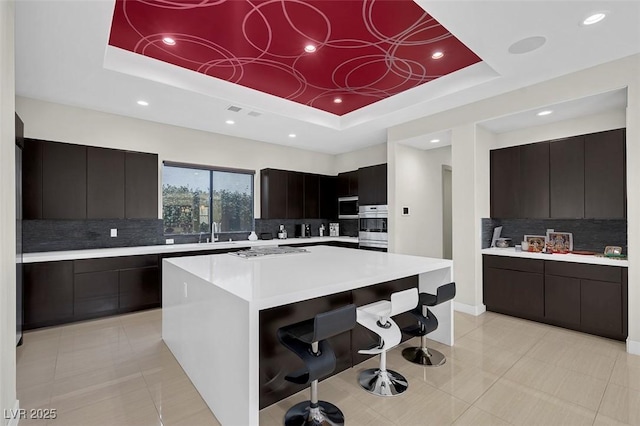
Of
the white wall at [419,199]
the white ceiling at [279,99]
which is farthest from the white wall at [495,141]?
the white wall at [419,199]

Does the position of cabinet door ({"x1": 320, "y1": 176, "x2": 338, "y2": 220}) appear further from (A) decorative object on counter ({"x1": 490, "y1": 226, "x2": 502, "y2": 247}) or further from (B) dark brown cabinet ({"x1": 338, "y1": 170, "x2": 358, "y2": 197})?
(A) decorative object on counter ({"x1": 490, "y1": 226, "x2": 502, "y2": 247})

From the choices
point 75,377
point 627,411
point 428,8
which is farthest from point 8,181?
point 627,411

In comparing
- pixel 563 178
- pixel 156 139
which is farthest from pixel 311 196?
pixel 563 178

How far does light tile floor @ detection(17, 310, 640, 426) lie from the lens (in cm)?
198

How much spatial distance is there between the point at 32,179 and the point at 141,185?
115 centimetres

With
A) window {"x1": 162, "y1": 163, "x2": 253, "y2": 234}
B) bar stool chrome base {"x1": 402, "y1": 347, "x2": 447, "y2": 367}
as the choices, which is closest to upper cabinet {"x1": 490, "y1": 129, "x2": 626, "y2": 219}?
bar stool chrome base {"x1": 402, "y1": 347, "x2": 447, "y2": 367}

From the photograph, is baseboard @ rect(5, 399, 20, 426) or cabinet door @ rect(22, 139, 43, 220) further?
cabinet door @ rect(22, 139, 43, 220)

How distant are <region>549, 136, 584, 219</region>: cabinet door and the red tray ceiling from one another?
1.59 metres

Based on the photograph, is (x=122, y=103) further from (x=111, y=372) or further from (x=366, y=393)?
(x=366, y=393)

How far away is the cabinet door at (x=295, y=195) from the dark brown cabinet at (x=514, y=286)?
11.4 feet

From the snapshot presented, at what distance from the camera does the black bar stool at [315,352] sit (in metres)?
1.68

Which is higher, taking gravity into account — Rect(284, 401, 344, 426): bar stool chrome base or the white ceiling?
the white ceiling

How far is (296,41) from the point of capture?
9.37 feet

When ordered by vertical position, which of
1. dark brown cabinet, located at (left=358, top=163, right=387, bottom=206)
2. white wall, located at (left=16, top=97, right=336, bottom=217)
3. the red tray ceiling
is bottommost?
dark brown cabinet, located at (left=358, top=163, right=387, bottom=206)
